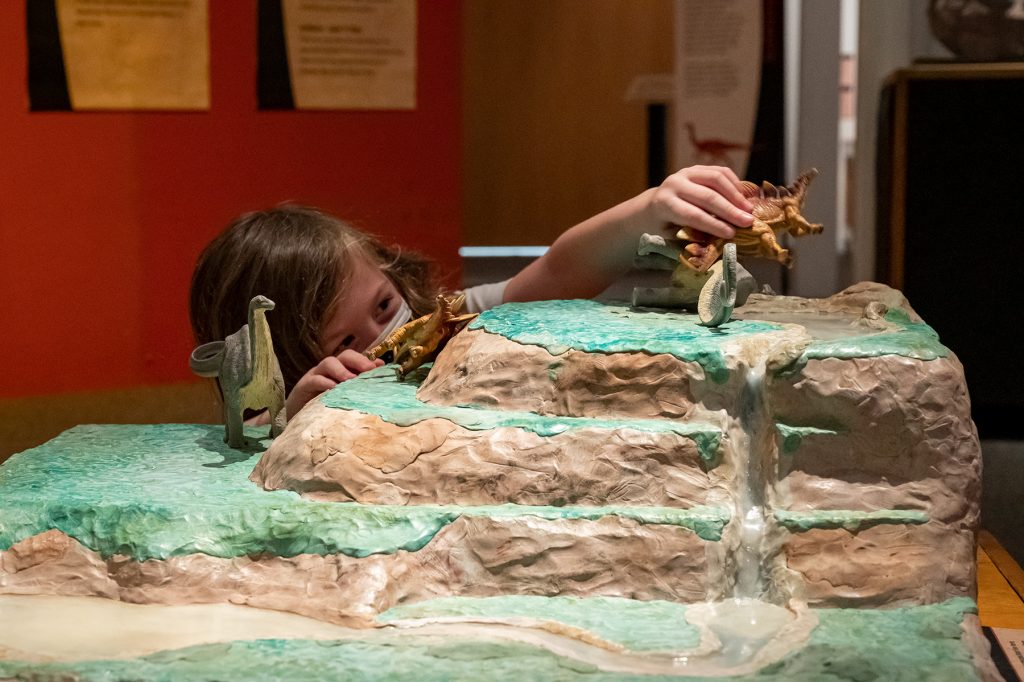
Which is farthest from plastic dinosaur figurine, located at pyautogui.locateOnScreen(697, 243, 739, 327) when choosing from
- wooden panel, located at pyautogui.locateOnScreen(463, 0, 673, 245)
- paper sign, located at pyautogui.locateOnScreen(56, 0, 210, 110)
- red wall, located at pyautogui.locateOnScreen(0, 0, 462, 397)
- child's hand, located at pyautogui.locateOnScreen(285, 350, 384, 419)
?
paper sign, located at pyautogui.locateOnScreen(56, 0, 210, 110)

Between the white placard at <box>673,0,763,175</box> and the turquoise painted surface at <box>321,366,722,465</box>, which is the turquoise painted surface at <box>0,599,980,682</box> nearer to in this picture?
the turquoise painted surface at <box>321,366,722,465</box>

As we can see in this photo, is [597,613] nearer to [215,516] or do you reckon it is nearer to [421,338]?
[215,516]

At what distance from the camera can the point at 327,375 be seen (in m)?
2.28

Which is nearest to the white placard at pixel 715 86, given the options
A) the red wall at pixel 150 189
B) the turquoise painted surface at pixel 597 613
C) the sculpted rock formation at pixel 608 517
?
the red wall at pixel 150 189

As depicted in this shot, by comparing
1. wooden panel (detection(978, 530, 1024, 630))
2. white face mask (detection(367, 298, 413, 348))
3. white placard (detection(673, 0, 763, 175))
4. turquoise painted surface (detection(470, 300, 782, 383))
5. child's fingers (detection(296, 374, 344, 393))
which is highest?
white placard (detection(673, 0, 763, 175))

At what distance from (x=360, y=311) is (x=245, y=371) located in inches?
17.4

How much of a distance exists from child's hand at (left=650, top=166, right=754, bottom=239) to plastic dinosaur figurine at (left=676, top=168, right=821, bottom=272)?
0.7 inches

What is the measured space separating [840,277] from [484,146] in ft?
3.71

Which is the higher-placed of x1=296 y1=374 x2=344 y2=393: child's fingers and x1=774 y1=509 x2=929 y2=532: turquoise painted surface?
x1=296 y1=374 x2=344 y2=393: child's fingers

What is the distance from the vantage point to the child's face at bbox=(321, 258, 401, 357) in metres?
2.49

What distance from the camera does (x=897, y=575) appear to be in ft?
5.26

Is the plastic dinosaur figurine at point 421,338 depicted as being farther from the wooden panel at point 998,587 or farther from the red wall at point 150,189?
the red wall at point 150,189

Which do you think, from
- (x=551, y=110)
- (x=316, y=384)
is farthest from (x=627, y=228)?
(x=551, y=110)

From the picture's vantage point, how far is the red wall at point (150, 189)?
3.09 m
